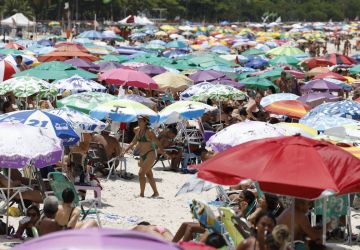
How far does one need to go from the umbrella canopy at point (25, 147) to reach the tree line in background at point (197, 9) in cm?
6652

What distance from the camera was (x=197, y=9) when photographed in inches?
4429

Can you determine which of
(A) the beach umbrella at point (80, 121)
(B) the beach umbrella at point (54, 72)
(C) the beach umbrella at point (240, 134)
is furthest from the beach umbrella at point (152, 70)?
(C) the beach umbrella at point (240, 134)

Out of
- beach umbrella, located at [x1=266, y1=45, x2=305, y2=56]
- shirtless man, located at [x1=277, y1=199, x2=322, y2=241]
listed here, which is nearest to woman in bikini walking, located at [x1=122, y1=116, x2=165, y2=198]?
shirtless man, located at [x1=277, y1=199, x2=322, y2=241]

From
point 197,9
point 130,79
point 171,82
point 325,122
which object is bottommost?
point 197,9

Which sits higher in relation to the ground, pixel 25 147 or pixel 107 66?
pixel 25 147

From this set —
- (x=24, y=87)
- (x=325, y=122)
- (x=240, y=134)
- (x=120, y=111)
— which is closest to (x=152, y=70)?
(x=24, y=87)

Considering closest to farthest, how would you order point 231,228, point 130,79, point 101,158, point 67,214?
point 231,228 → point 67,214 → point 101,158 → point 130,79

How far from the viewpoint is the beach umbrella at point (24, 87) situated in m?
13.5

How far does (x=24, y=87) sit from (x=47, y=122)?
4575 mm

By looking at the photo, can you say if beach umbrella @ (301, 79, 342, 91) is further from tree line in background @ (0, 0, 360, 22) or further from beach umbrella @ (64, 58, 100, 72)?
tree line in background @ (0, 0, 360, 22)

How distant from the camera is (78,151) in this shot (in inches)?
419

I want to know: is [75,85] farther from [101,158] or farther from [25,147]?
[25,147]

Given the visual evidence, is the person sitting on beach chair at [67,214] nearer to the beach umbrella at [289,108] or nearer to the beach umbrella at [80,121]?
the beach umbrella at [80,121]

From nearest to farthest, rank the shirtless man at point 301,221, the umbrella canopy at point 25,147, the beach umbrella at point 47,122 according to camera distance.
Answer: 1. the shirtless man at point 301,221
2. the umbrella canopy at point 25,147
3. the beach umbrella at point 47,122
